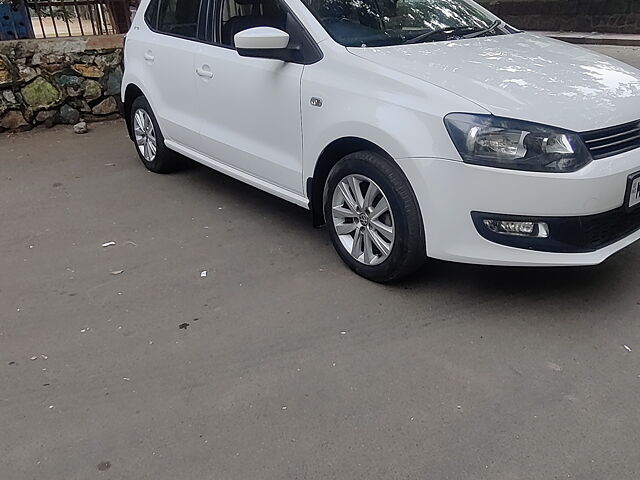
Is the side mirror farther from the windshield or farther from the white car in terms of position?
the windshield

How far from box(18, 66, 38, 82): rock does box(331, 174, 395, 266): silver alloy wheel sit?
522cm

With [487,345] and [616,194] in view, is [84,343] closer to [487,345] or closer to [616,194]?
[487,345]

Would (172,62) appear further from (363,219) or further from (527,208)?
(527,208)

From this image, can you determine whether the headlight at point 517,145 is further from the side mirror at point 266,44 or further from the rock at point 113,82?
the rock at point 113,82

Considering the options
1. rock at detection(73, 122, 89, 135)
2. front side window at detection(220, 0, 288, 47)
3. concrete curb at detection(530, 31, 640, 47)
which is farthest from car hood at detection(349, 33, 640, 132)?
concrete curb at detection(530, 31, 640, 47)

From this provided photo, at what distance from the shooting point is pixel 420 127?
3018 millimetres

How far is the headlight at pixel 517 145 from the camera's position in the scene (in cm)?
282

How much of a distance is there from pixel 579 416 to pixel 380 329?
986 millimetres

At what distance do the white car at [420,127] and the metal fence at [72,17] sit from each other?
3.72 metres

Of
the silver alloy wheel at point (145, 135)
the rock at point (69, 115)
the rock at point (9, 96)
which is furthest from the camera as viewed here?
the rock at point (69, 115)

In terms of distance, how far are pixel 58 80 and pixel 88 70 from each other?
0.36m

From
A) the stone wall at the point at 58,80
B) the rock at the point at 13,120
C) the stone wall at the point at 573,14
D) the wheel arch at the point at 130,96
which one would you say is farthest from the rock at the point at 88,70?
the stone wall at the point at 573,14

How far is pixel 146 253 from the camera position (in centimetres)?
405

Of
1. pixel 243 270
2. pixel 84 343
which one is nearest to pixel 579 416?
pixel 243 270
